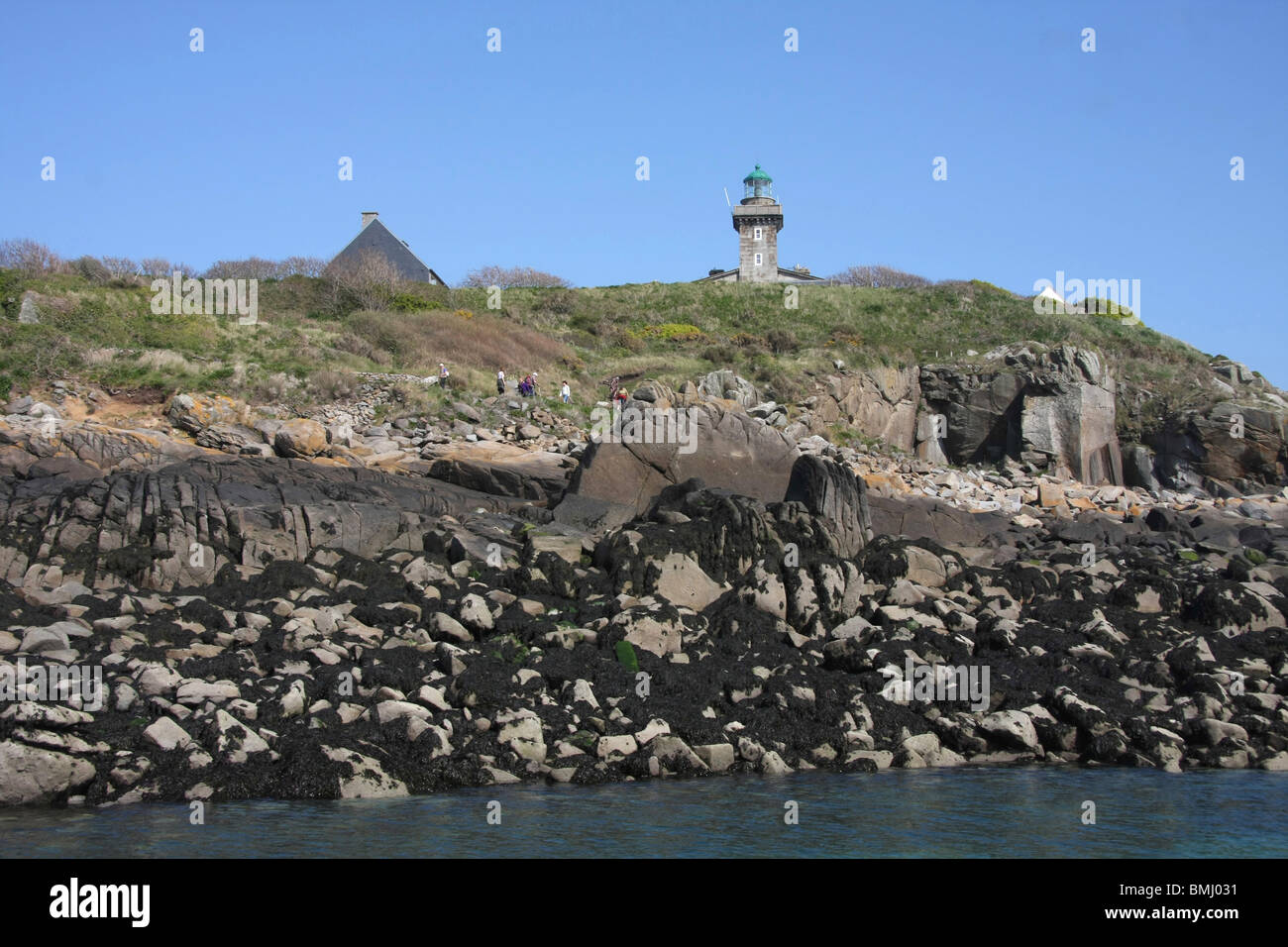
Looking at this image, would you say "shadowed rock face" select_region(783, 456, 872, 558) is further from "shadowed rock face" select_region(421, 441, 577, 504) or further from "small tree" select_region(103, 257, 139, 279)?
"small tree" select_region(103, 257, 139, 279)

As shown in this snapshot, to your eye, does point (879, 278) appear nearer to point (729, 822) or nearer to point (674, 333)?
point (674, 333)

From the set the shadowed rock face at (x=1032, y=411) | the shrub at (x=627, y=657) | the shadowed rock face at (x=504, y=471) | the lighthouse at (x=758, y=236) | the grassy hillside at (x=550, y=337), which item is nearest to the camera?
the shrub at (x=627, y=657)

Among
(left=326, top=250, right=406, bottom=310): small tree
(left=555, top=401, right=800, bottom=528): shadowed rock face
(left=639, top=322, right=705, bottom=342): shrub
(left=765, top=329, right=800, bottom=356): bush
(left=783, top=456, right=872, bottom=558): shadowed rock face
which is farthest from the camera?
(left=639, top=322, right=705, bottom=342): shrub

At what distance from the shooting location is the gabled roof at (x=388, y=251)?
2058 inches

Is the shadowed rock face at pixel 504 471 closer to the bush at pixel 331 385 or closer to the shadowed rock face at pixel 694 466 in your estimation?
the shadowed rock face at pixel 694 466

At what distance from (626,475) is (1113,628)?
9.59m

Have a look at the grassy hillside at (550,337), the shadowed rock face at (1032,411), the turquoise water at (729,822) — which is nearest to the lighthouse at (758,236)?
the grassy hillside at (550,337)

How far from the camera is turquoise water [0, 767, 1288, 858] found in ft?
29.7

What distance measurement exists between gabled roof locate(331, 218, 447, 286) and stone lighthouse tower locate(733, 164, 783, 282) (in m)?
23.4

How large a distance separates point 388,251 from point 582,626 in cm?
4195

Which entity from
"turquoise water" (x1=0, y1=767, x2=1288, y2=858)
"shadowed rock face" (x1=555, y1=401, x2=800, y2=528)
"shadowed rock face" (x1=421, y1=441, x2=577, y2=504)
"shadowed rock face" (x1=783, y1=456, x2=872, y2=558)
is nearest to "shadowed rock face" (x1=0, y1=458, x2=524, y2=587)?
"shadowed rock face" (x1=555, y1=401, x2=800, y2=528)

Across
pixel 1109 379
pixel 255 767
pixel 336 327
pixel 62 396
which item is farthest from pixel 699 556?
pixel 1109 379

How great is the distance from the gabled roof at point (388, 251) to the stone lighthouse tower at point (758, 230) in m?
23.4

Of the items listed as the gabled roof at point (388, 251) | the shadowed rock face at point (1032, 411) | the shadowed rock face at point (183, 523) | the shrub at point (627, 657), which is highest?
the gabled roof at point (388, 251)
